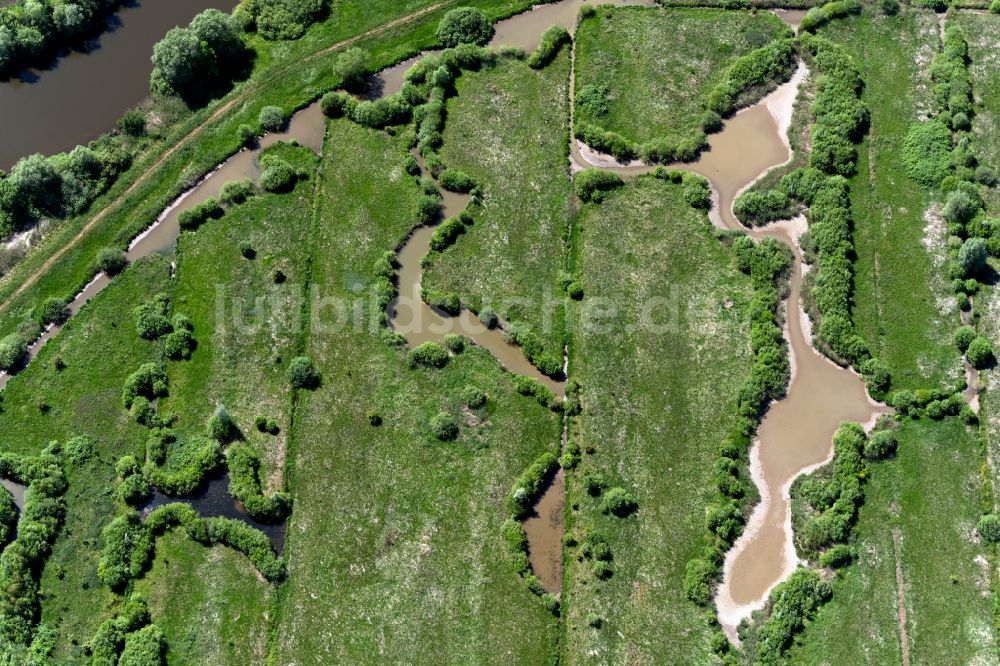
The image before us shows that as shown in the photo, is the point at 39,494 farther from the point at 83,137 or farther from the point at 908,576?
the point at 908,576

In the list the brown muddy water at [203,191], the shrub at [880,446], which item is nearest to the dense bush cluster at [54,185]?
the brown muddy water at [203,191]

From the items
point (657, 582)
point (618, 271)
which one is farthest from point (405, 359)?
point (657, 582)

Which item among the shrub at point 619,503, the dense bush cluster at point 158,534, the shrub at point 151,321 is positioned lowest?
the dense bush cluster at point 158,534

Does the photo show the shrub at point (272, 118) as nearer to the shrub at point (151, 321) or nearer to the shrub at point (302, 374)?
the shrub at point (151, 321)

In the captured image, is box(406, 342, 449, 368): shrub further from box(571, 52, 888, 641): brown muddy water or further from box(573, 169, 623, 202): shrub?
box(571, 52, 888, 641): brown muddy water

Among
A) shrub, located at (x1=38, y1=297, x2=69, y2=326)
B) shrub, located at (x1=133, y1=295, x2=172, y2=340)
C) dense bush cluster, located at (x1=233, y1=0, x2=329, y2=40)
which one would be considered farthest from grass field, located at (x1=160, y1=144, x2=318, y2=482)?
dense bush cluster, located at (x1=233, y1=0, x2=329, y2=40)

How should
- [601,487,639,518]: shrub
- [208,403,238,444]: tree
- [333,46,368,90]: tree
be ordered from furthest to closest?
[333,46,368,90]: tree < [208,403,238,444]: tree < [601,487,639,518]: shrub
